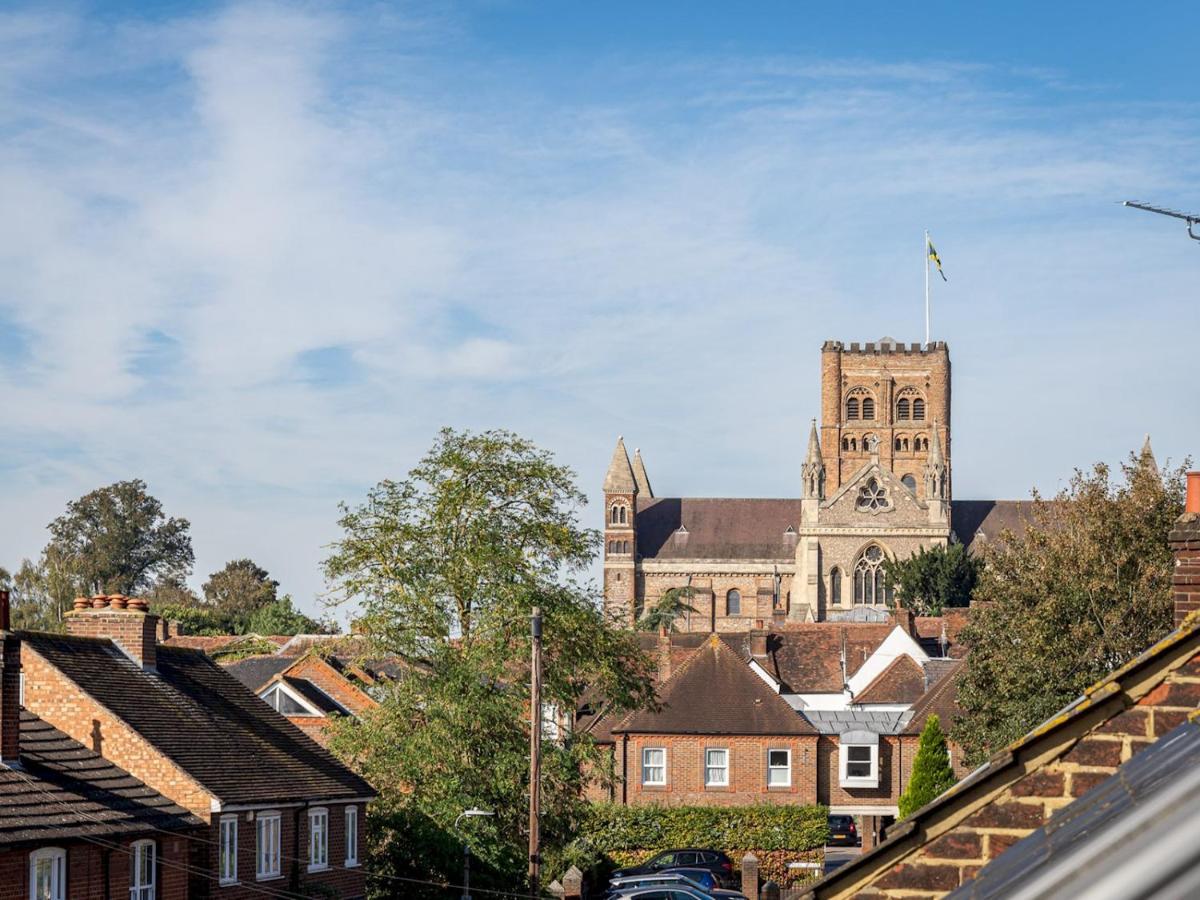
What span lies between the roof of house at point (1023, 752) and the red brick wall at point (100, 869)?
19.4 metres

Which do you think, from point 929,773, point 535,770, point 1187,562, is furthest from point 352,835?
point 1187,562

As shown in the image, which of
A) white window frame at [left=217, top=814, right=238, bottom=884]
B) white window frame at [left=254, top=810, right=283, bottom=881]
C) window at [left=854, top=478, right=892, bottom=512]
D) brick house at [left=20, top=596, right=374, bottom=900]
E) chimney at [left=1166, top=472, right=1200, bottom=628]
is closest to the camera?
chimney at [left=1166, top=472, right=1200, bottom=628]

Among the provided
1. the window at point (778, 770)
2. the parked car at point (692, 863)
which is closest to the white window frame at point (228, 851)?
the parked car at point (692, 863)

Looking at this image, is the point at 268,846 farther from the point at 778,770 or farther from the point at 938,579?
the point at 938,579

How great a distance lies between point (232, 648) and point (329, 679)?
31995mm

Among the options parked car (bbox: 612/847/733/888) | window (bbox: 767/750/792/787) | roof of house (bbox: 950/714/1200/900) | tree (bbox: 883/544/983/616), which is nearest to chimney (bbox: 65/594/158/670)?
parked car (bbox: 612/847/733/888)

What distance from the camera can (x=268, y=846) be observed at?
3177 centimetres

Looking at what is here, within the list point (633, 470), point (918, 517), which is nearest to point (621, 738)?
point (918, 517)

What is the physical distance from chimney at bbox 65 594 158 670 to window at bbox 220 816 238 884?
4.40 m

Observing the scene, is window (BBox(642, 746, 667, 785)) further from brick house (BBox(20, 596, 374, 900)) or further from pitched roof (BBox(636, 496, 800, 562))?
pitched roof (BBox(636, 496, 800, 562))

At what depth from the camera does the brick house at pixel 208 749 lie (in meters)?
29.6

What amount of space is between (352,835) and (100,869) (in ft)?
32.2

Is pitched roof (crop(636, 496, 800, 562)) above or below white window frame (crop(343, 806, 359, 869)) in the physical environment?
above

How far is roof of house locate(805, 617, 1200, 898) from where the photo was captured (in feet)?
22.7
